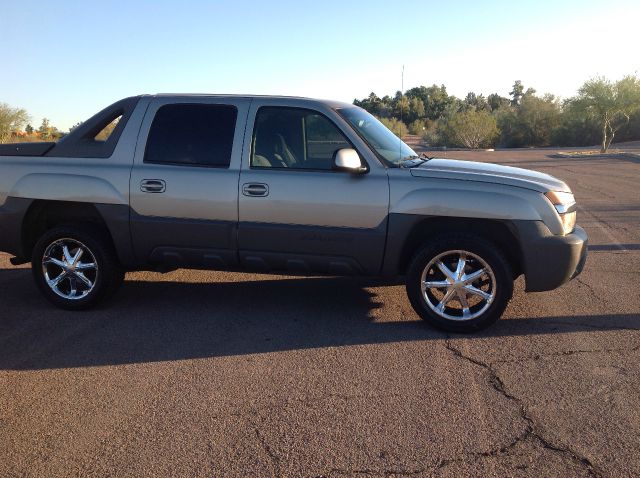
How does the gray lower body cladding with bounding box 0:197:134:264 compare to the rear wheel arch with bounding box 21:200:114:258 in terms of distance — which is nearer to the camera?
the gray lower body cladding with bounding box 0:197:134:264

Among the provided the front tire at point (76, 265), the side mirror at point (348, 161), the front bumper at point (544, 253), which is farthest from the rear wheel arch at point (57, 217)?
the front bumper at point (544, 253)

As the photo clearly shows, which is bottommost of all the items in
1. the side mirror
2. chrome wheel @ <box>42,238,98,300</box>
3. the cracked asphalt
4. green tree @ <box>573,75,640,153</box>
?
the cracked asphalt

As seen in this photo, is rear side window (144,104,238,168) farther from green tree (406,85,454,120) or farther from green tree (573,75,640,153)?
green tree (406,85,454,120)

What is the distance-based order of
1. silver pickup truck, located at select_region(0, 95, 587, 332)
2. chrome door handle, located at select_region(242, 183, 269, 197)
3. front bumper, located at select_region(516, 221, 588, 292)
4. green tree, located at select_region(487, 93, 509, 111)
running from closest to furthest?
1. front bumper, located at select_region(516, 221, 588, 292)
2. silver pickup truck, located at select_region(0, 95, 587, 332)
3. chrome door handle, located at select_region(242, 183, 269, 197)
4. green tree, located at select_region(487, 93, 509, 111)

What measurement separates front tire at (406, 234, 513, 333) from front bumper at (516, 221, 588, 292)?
20 cm

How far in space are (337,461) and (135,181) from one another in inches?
140

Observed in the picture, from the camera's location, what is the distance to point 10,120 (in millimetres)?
37094

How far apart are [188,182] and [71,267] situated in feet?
4.80

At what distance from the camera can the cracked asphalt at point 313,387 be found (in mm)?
Result: 3373

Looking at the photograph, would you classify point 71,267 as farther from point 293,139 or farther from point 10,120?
point 10,120

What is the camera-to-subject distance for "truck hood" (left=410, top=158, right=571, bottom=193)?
538 centimetres

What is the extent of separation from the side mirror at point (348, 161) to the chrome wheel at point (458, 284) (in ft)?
3.37

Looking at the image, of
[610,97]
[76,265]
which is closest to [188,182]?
[76,265]

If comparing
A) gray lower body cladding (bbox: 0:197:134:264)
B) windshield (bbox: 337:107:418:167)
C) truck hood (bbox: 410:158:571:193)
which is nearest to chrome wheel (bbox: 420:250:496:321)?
truck hood (bbox: 410:158:571:193)
